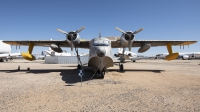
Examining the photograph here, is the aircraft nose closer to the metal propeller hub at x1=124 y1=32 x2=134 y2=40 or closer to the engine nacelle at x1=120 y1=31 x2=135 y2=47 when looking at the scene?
the engine nacelle at x1=120 y1=31 x2=135 y2=47

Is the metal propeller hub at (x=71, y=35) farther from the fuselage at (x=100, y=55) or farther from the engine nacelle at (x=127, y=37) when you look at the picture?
the engine nacelle at (x=127, y=37)

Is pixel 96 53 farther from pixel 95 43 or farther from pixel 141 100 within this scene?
pixel 141 100

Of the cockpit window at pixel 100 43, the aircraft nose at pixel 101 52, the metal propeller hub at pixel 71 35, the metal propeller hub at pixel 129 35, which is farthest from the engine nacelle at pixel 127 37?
the metal propeller hub at pixel 71 35

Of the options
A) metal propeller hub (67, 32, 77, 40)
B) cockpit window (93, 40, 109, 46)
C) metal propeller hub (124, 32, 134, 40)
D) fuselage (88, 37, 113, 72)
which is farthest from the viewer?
metal propeller hub (124, 32, 134, 40)

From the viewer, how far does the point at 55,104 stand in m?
6.05

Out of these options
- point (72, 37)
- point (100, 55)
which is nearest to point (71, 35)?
point (72, 37)

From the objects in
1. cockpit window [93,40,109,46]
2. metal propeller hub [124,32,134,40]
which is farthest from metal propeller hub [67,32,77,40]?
metal propeller hub [124,32,134,40]

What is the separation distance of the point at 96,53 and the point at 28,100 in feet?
21.7

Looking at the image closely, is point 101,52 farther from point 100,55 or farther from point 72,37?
point 72,37

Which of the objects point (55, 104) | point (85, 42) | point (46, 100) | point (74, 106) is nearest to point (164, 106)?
point (74, 106)

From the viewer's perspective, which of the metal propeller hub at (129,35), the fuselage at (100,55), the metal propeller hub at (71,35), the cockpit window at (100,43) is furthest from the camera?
the metal propeller hub at (129,35)

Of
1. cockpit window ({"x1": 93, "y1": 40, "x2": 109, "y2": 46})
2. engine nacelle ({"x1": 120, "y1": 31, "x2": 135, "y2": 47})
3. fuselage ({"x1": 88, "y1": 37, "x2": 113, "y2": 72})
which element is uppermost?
engine nacelle ({"x1": 120, "y1": 31, "x2": 135, "y2": 47})

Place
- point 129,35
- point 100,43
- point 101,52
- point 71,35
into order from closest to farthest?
point 101,52
point 100,43
point 71,35
point 129,35

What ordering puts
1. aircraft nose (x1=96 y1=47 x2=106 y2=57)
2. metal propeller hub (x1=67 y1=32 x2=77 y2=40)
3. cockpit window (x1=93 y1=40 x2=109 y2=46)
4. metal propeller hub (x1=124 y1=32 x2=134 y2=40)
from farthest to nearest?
1. metal propeller hub (x1=124 y1=32 x2=134 y2=40)
2. metal propeller hub (x1=67 y1=32 x2=77 y2=40)
3. cockpit window (x1=93 y1=40 x2=109 y2=46)
4. aircraft nose (x1=96 y1=47 x2=106 y2=57)
